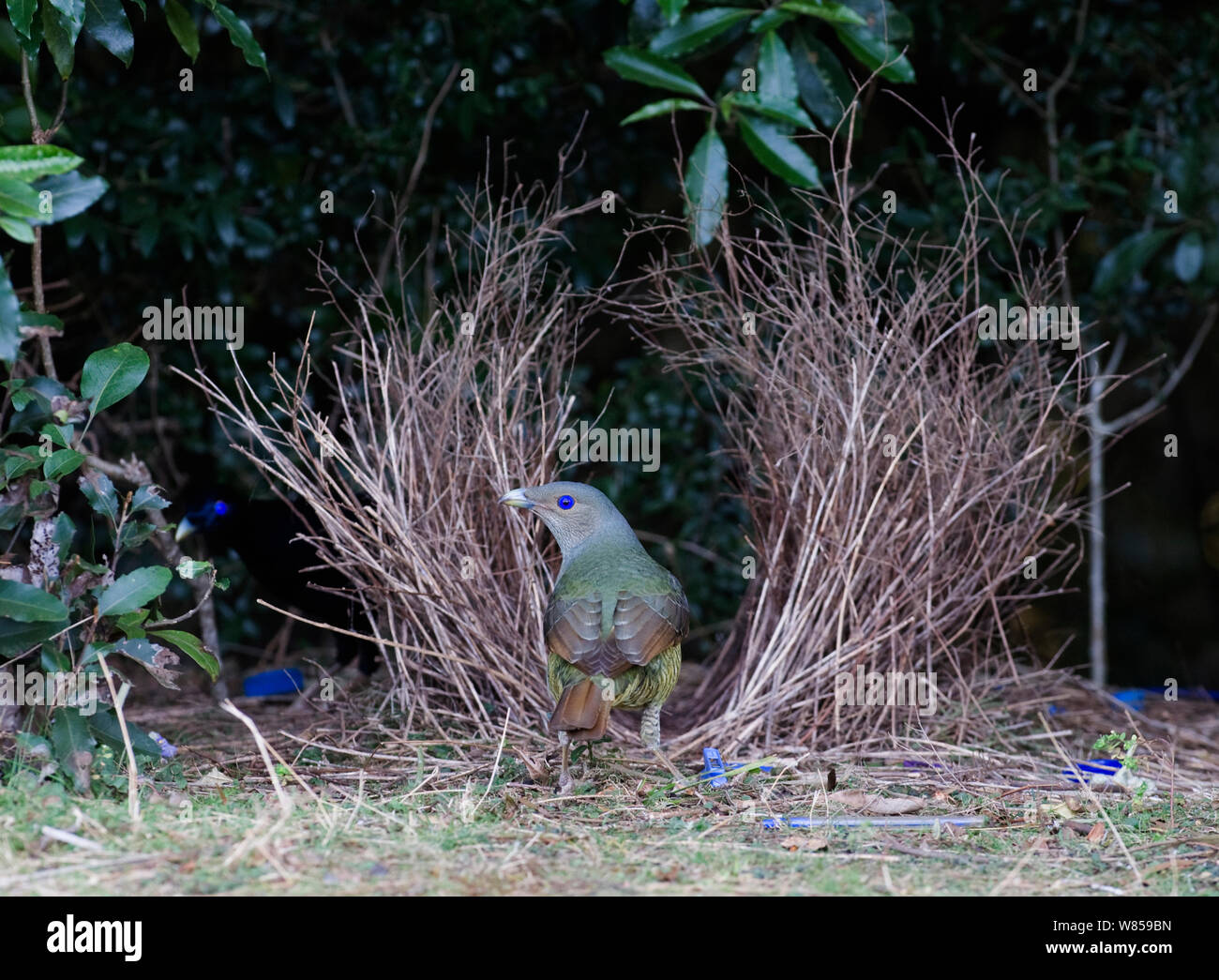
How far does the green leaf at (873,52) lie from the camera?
4.02 m

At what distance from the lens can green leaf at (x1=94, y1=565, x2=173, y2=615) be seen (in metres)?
2.91

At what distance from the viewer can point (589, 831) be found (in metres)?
2.71

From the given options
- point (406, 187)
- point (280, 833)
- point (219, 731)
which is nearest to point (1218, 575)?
point (406, 187)

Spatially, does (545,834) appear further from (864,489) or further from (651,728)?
(864,489)

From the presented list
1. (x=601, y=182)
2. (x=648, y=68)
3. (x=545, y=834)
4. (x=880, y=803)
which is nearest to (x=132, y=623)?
(x=545, y=834)

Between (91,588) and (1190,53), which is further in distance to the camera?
(1190,53)

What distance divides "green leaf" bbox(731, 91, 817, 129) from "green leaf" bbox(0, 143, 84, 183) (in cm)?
222

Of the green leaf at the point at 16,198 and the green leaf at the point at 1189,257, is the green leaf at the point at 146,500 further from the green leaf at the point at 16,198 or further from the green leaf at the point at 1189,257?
the green leaf at the point at 1189,257

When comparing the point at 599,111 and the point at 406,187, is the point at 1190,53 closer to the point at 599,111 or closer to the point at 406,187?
the point at 599,111

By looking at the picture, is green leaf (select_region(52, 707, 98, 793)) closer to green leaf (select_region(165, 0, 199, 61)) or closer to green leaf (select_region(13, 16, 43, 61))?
green leaf (select_region(13, 16, 43, 61))

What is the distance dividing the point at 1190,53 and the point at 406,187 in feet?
11.2

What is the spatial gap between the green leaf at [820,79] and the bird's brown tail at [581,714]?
2.30m

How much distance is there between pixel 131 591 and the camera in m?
2.92

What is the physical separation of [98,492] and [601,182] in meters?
3.18
